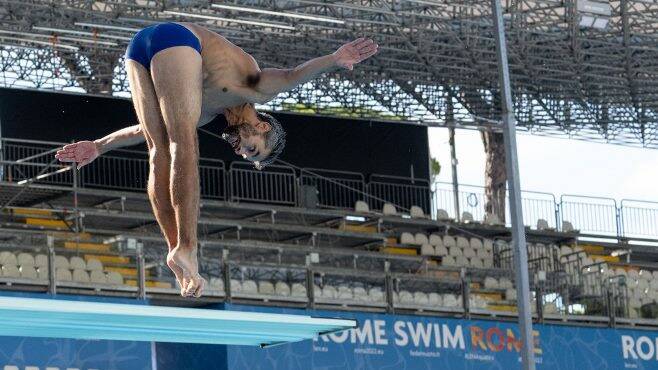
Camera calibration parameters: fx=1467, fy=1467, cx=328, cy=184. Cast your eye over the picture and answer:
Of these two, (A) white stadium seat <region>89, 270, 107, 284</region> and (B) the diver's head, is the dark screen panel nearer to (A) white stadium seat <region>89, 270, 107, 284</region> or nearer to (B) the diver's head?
(A) white stadium seat <region>89, 270, 107, 284</region>

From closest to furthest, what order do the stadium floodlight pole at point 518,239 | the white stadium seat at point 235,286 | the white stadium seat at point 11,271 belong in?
the stadium floodlight pole at point 518,239 < the white stadium seat at point 11,271 < the white stadium seat at point 235,286

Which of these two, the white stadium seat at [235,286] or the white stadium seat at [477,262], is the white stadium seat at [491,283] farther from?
the white stadium seat at [235,286]

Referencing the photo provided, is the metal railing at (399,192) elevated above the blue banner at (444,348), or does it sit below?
above

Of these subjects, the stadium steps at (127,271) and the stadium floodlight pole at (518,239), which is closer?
the stadium floodlight pole at (518,239)

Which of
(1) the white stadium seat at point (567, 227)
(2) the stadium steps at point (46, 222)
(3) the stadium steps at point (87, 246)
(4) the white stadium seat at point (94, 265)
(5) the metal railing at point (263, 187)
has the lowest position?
(4) the white stadium seat at point (94, 265)

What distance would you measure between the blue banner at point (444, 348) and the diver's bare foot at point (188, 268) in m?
12.9

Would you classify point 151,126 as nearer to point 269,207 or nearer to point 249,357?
point 249,357

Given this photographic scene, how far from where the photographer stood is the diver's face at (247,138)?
6.80m

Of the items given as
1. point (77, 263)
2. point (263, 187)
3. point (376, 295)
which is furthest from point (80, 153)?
point (263, 187)

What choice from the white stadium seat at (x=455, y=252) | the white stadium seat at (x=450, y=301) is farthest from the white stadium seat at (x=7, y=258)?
Result: the white stadium seat at (x=455, y=252)

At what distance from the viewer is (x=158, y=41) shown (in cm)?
645

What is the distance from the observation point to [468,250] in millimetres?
26031

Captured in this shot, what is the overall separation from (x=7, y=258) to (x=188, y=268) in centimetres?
1263

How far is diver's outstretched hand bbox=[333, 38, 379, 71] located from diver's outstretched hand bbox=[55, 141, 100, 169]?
4.96 ft
